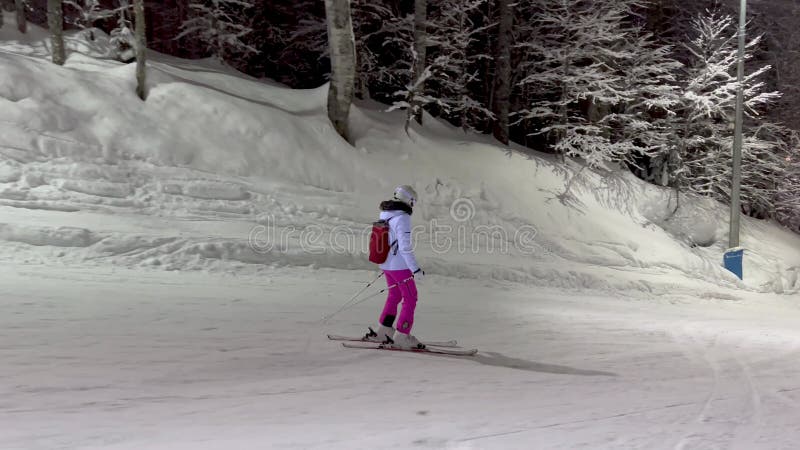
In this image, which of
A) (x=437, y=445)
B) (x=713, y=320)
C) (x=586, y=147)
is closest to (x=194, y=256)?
(x=437, y=445)

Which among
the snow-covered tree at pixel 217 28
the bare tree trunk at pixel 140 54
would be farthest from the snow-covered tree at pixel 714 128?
the bare tree trunk at pixel 140 54

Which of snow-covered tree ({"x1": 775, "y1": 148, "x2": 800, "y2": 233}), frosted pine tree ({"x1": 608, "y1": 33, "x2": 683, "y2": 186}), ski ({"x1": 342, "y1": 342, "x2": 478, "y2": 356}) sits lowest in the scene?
ski ({"x1": 342, "y1": 342, "x2": 478, "y2": 356})

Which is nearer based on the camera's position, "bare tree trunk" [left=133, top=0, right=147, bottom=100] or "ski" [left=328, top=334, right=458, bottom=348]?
"ski" [left=328, top=334, right=458, bottom=348]

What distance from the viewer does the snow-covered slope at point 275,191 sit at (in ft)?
38.3

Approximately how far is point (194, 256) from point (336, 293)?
2645mm

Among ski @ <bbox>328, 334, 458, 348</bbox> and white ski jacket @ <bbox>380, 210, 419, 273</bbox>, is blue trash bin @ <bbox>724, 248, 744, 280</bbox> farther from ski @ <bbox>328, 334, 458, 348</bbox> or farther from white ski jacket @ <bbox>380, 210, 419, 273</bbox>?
white ski jacket @ <bbox>380, 210, 419, 273</bbox>

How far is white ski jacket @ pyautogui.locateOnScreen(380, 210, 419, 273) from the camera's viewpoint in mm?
6945

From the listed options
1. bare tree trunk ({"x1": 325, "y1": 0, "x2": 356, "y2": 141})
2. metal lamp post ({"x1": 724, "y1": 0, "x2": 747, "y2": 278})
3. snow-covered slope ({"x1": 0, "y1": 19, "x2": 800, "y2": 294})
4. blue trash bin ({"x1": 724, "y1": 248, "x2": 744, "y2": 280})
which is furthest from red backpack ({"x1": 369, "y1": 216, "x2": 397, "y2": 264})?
blue trash bin ({"x1": 724, "y1": 248, "x2": 744, "y2": 280})

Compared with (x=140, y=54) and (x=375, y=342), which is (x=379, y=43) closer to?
(x=140, y=54)

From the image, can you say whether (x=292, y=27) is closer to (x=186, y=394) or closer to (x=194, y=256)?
(x=194, y=256)

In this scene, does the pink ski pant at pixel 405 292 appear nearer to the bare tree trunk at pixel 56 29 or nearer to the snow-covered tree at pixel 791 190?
the bare tree trunk at pixel 56 29

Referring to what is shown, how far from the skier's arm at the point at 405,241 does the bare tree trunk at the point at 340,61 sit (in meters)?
10.4

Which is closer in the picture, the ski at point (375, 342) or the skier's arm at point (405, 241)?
the skier's arm at point (405, 241)

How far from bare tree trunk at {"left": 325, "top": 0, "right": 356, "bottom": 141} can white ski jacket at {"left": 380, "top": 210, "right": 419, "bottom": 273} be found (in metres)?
10.3
